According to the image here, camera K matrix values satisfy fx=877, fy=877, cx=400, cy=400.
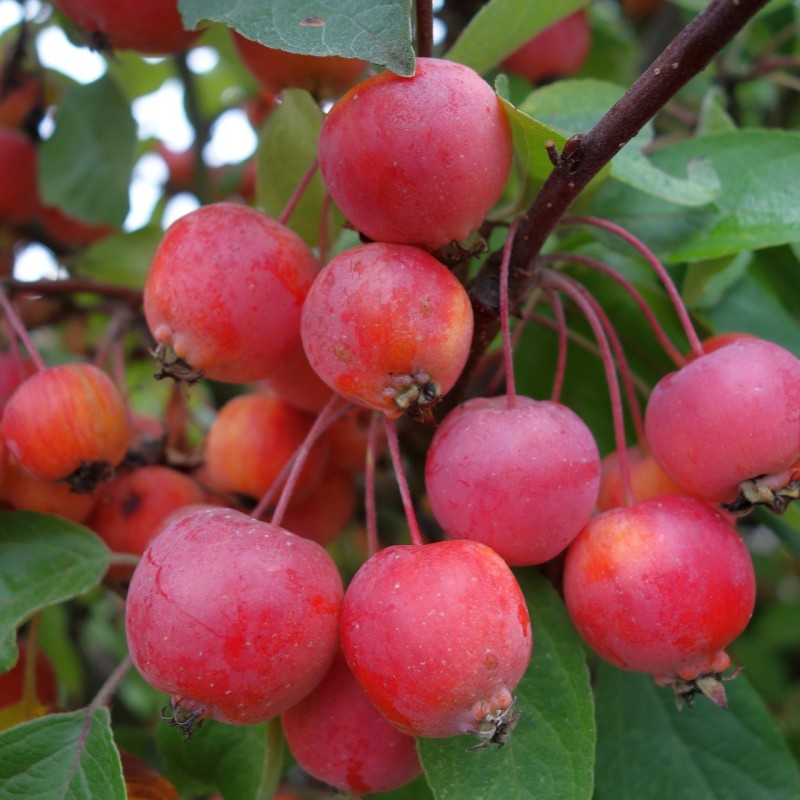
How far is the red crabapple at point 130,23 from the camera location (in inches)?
47.6

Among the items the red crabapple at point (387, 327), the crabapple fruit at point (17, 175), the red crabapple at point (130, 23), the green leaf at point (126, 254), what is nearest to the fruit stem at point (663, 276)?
the red crabapple at point (387, 327)

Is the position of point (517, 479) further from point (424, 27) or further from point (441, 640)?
point (424, 27)

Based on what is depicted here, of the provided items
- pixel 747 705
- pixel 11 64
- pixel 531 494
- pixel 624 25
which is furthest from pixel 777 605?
pixel 11 64

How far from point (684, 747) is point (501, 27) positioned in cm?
105

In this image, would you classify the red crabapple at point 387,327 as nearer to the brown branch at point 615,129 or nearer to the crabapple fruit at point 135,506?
the brown branch at point 615,129

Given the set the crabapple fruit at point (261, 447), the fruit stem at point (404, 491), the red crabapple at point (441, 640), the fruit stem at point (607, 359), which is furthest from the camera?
the crabapple fruit at point (261, 447)

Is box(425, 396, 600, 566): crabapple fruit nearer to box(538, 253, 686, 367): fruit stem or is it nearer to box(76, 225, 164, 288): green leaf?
box(538, 253, 686, 367): fruit stem

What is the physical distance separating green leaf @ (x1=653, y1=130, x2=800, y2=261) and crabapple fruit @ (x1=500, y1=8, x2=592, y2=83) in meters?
0.61

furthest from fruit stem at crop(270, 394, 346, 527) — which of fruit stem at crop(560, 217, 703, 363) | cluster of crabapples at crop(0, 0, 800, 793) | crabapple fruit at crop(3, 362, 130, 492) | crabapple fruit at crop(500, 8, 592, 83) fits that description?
crabapple fruit at crop(500, 8, 592, 83)

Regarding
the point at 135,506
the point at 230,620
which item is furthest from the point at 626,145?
the point at 135,506

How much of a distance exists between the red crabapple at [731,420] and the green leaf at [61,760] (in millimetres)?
718

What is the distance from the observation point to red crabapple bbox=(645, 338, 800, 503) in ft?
2.92

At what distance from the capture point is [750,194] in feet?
3.99

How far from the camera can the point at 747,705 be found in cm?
126
